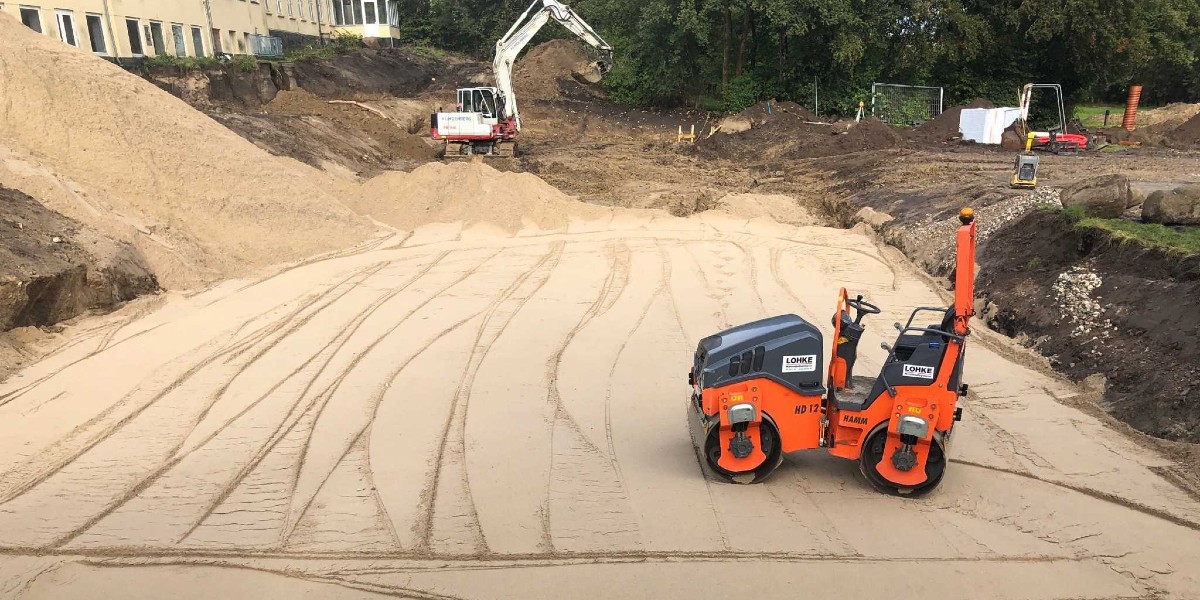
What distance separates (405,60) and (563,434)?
127ft

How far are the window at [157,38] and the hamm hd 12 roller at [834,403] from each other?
32596 mm

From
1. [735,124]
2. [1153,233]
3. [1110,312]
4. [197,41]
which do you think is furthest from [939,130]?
[197,41]

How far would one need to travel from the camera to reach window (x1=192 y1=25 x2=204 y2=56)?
3344cm

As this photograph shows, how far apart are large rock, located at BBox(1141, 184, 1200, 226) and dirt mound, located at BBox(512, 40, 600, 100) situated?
29.2 m

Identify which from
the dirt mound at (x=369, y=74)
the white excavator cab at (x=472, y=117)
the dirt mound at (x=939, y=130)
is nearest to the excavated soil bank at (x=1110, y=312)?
the dirt mound at (x=939, y=130)

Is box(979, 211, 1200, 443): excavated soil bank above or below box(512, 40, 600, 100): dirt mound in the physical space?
below

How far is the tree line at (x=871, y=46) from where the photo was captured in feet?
90.3

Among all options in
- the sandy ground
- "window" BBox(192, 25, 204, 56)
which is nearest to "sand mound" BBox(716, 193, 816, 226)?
the sandy ground

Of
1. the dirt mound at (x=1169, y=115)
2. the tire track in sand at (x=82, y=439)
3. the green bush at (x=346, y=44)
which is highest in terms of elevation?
the green bush at (x=346, y=44)

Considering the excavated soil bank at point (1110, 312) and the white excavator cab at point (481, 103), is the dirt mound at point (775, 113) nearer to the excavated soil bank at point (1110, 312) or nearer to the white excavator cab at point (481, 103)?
the white excavator cab at point (481, 103)

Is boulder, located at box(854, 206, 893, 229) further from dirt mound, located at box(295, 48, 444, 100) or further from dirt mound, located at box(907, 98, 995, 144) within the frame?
dirt mound, located at box(295, 48, 444, 100)

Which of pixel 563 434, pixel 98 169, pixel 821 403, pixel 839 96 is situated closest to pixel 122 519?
pixel 563 434

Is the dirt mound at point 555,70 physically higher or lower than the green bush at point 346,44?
lower

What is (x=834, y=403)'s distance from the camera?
18.8ft
